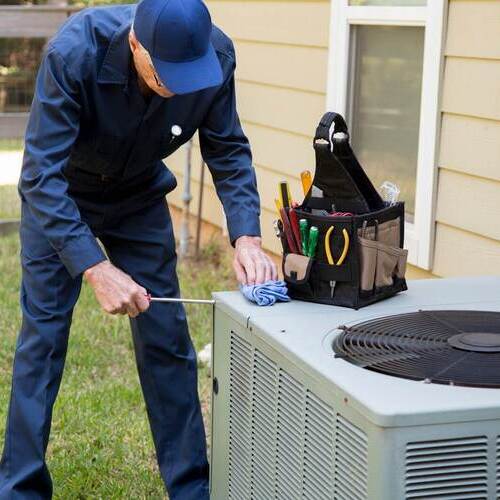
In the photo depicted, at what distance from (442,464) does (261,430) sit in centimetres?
64

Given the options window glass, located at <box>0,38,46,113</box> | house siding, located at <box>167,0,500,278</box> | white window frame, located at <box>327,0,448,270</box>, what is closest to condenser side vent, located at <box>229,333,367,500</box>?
house siding, located at <box>167,0,500,278</box>

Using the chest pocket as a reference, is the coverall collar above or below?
above

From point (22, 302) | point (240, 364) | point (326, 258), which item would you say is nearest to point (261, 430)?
point (240, 364)

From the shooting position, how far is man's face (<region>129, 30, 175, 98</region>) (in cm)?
283

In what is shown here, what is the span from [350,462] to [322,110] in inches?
142

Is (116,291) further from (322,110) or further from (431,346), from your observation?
(322,110)

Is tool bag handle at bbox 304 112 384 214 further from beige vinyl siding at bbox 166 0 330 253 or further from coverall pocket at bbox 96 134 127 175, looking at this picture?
beige vinyl siding at bbox 166 0 330 253

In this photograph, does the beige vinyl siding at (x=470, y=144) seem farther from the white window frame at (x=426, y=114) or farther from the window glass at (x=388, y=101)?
the window glass at (x=388, y=101)

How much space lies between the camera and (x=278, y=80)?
610 cm

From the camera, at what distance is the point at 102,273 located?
2.88 meters

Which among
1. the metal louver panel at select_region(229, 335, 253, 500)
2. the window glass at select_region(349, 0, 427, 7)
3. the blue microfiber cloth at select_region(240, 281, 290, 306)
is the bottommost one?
the metal louver panel at select_region(229, 335, 253, 500)

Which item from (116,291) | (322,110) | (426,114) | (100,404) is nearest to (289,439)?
(116,291)

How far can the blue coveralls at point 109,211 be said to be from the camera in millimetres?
2941

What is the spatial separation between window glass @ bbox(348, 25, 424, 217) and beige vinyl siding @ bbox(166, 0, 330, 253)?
0.31 metres
